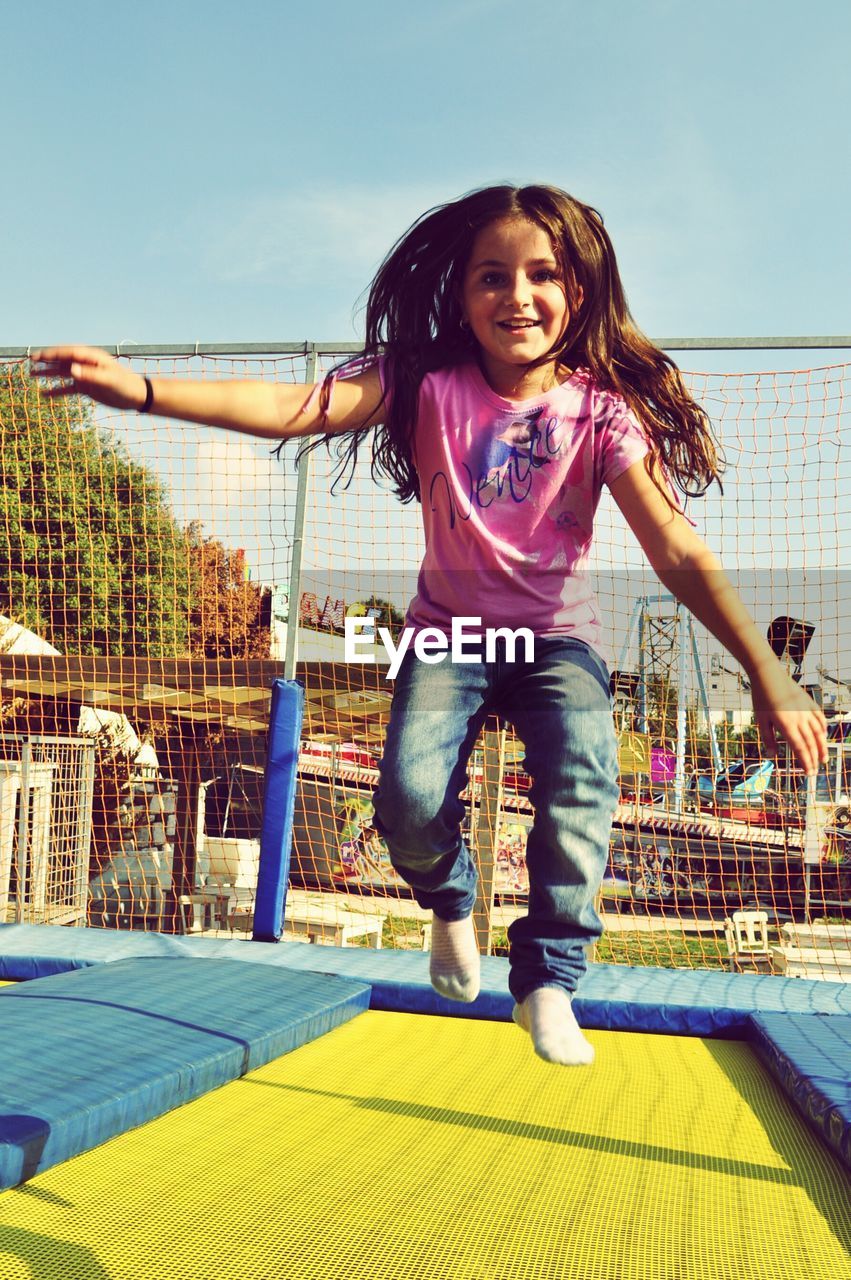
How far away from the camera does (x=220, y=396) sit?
142cm

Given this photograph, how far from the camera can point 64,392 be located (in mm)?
1297

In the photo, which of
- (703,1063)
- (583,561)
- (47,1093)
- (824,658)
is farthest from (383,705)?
(583,561)

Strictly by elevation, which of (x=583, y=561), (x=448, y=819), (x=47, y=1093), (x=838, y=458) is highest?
(x=838, y=458)

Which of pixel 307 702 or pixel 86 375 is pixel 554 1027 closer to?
pixel 86 375

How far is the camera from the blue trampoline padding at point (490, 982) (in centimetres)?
327

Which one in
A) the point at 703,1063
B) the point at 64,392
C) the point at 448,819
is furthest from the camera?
the point at 703,1063

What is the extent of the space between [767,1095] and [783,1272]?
1.09 m

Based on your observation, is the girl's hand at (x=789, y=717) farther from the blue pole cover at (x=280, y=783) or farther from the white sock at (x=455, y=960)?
the blue pole cover at (x=280, y=783)

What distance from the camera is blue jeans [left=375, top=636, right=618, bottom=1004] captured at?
57.2 inches

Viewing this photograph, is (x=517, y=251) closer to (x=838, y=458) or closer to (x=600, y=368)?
(x=600, y=368)

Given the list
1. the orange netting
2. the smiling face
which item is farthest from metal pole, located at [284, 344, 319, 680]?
the smiling face

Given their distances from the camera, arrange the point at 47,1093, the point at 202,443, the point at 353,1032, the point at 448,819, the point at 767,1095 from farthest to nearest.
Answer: the point at 202,443 → the point at 353,1032 → the point at 767,1095 → the point at 47,1093 → the point at 448,819

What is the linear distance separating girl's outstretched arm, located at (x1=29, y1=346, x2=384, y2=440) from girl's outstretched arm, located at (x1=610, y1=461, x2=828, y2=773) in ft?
1.32

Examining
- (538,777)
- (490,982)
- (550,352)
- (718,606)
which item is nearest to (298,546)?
(490,982)
